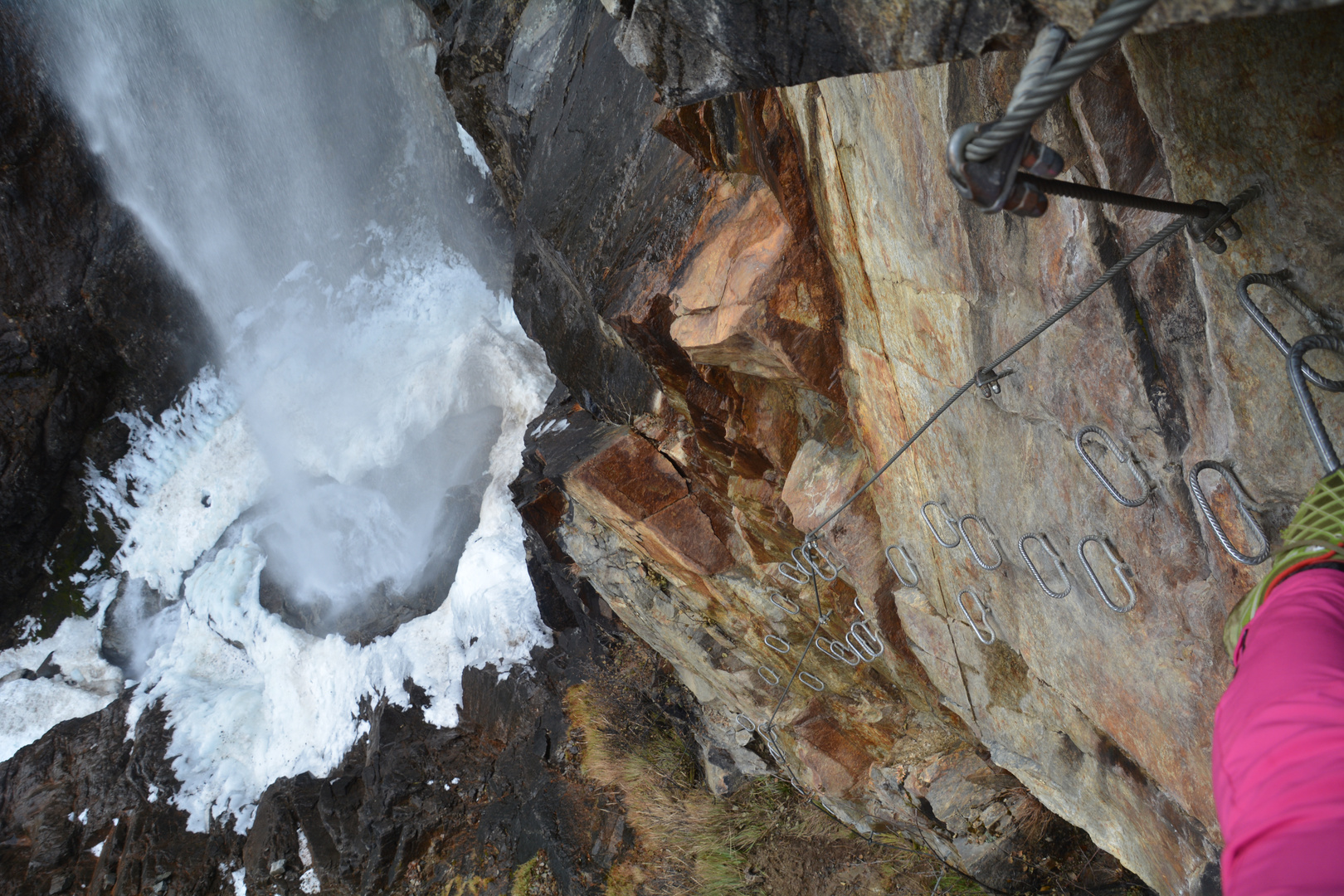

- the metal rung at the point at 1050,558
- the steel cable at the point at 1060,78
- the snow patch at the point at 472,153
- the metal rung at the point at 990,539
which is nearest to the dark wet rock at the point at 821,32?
the steel cable at the point at 1060,78

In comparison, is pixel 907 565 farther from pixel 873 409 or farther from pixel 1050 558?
pixel 1050 558

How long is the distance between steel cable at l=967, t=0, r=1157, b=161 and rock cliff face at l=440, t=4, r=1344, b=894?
16 cm

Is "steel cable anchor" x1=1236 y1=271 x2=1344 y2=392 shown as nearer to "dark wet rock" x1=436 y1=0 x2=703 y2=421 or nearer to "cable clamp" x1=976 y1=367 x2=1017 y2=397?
"cable clamp" x1=976 y1=367 x2=1017 y2=397

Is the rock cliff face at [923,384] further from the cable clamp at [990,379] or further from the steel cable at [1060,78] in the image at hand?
the steel cable at [1060,78]

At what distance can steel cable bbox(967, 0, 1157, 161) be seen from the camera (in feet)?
2.35

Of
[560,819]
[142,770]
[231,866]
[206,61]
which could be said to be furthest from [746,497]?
[206,61]

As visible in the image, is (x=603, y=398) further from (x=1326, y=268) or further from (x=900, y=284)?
(x=1326, y=268)

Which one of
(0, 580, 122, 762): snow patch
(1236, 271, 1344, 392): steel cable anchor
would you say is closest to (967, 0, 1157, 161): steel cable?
(1236, 271, 1344, 392): steel cable anchor

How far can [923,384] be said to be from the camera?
2385 millimetres

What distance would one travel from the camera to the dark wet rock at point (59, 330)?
7.06 m

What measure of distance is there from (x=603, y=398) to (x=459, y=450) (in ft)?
11.1

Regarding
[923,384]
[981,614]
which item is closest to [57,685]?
[981,614]

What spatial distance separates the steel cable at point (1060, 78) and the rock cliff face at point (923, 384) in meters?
0.16

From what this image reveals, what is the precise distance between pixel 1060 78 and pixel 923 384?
169cm
